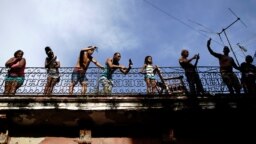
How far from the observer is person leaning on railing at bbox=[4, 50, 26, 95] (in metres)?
8.93

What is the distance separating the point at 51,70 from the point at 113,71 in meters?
1.63

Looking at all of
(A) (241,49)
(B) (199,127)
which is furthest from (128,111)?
(A) (241,49)

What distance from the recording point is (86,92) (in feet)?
29.7

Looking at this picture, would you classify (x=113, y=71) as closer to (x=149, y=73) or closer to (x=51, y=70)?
(x=149, y=73)

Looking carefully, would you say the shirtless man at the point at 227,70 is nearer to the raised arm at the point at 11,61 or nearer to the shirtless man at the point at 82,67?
the shirtless man at the point at 82,67

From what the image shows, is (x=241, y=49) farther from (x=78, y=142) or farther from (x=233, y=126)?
(x=78, y=142)

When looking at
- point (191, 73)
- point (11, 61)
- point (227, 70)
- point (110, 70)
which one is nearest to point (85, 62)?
point (110, 70)

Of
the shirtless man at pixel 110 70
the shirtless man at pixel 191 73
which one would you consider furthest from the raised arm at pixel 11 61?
the shirtless man at pixel 191 73

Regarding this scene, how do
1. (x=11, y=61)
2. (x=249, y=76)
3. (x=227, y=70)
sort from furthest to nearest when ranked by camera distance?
(x=227, y=70) < (x=249, y=76) < (x=11, y=61)

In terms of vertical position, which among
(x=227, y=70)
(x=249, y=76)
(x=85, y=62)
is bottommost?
(x=249, y=76)

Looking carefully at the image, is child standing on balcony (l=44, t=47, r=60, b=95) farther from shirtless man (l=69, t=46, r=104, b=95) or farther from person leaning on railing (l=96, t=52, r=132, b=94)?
person leaning on railing (l=96, t=52, r=132, b=94)

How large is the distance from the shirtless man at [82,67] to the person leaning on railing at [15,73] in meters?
1.29

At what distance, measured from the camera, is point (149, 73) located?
9.73 m

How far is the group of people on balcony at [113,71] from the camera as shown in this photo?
9202 mm
